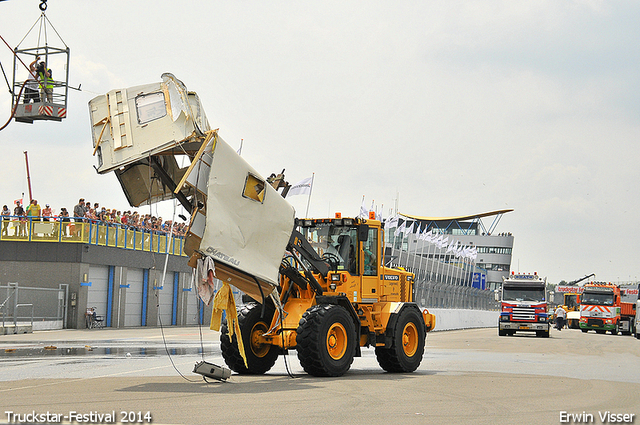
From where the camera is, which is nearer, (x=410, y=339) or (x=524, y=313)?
(x=410, y=339)

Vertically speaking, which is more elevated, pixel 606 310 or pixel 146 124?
pixel 146 124

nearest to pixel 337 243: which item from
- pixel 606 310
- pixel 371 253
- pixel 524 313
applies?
pixel 371 253

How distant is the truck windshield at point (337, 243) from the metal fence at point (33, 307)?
61.1ft

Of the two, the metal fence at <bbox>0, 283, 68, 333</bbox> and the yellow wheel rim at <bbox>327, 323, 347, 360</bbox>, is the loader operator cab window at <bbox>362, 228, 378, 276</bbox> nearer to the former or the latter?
the yellow wheel rim at <bbox>327, 323, 347, 360</bbox>

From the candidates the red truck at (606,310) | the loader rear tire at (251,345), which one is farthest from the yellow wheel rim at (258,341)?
the red truck at (606,310)

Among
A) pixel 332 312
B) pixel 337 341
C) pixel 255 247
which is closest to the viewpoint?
pixel 255 247

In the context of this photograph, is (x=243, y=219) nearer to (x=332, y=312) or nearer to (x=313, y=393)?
(x=332, y=312)

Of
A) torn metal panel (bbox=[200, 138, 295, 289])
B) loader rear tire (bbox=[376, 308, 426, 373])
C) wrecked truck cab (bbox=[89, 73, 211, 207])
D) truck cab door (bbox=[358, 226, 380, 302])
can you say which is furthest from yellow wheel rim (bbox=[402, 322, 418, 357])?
wrecked truck cab (bbox=[89, 73, 211, 207])

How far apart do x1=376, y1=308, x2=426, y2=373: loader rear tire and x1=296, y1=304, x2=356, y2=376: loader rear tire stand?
1.31 m

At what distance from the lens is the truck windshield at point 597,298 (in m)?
48.7

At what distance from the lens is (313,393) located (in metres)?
11.6

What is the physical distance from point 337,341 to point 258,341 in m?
1.68

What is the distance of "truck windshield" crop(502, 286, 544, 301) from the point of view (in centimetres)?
3847

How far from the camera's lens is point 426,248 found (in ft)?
187
